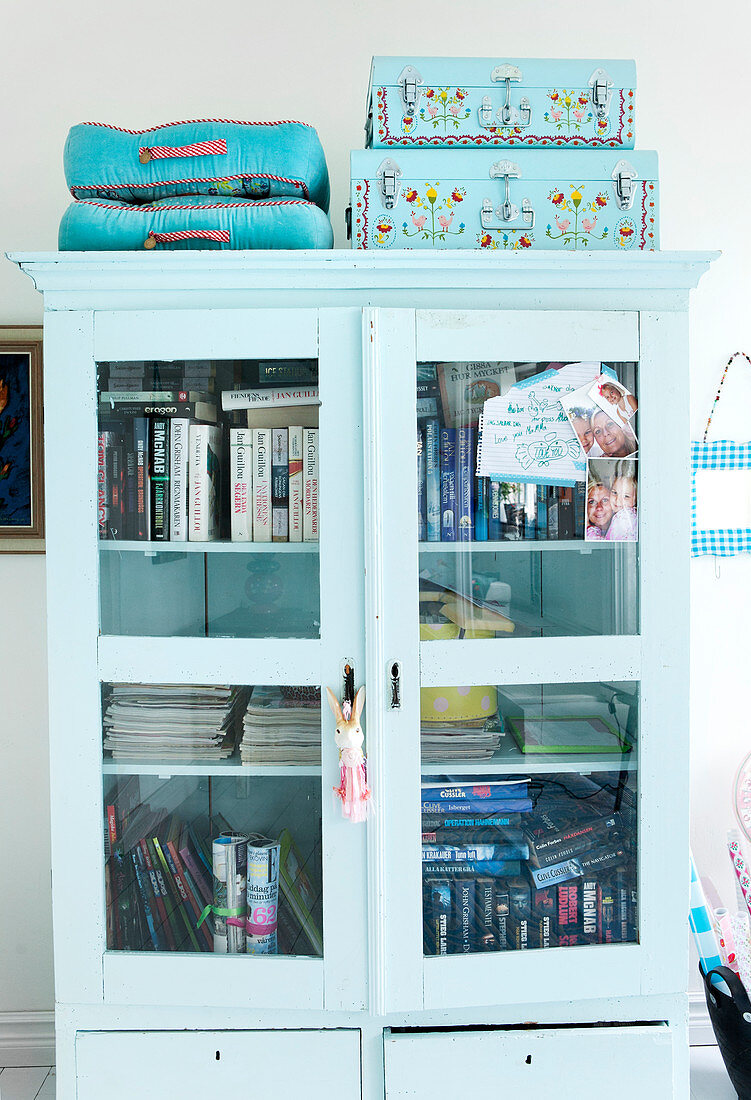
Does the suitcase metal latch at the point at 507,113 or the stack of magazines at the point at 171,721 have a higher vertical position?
the suitcase metal latch at the point at 507,113

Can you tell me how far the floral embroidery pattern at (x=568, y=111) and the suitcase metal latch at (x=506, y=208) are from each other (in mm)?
124

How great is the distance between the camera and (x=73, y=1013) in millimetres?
1420

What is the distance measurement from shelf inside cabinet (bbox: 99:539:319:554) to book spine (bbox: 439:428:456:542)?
273 millimetres

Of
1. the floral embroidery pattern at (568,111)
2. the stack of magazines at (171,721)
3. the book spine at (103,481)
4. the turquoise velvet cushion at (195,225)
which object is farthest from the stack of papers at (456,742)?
the floral embroidery pattern at (568,111)

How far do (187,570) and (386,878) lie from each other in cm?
68

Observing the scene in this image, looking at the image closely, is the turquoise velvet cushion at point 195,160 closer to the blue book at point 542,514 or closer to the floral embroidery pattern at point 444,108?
the floral embroidery pattern at point 444,108

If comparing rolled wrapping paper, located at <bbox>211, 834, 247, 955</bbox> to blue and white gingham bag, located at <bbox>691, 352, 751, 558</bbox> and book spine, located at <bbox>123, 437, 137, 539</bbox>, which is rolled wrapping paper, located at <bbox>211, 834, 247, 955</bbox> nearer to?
book spine, located at <bbox>123, 437, 137, 539</bbox>

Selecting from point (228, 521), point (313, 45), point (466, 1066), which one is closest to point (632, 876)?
point (466, 1066)

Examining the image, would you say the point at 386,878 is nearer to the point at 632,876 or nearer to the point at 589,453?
the point at 632,876

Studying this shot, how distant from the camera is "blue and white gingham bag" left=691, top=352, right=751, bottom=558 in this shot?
6.37 feet

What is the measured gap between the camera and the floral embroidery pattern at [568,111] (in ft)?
4.70

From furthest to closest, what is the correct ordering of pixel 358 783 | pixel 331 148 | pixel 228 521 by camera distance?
1. pixel 331 148
2. pixel 228 521
3. pixel 358 783

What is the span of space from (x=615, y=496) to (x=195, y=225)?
0.92 meters

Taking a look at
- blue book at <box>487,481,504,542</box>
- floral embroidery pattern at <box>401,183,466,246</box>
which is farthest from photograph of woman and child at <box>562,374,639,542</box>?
floral embroidery pattern at <box>401,183,466,246</box>
